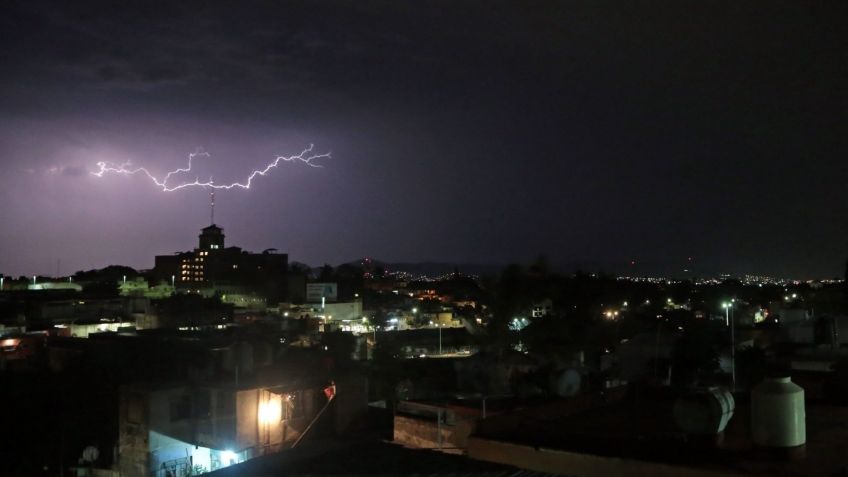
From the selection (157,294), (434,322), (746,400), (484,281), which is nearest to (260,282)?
(157,294)

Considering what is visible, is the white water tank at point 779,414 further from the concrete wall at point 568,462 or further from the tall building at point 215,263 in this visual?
the tall building at point 215,263

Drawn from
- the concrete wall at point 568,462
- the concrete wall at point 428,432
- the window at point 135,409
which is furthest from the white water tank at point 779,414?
the window at point 135,409

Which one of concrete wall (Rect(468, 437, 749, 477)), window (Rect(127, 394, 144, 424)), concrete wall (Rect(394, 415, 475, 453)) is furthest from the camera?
window (Rect(127, 394, 144, 424))

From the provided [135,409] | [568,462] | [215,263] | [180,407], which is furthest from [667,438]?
[215,263]

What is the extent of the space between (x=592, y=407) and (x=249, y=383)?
31.6ft

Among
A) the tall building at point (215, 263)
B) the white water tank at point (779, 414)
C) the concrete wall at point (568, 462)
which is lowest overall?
the concrete wall at point (568, 462)

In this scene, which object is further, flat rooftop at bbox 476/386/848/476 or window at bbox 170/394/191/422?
window at bbox 170/394/191/422

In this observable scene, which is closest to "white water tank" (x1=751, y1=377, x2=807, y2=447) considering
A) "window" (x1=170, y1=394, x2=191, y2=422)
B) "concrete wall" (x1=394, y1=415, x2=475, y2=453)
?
"concrete wall" (x1=394, y1=415, x2=475, y2=453)

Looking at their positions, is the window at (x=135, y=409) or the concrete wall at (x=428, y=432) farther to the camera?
the window at (x=135, y=409)

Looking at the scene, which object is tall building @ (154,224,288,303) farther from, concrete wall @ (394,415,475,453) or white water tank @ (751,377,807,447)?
white water tank @ (751,377,807,447)

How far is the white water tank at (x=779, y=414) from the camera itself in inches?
150

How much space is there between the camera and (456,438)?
8977mm

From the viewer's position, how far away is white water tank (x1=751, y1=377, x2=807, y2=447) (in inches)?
150

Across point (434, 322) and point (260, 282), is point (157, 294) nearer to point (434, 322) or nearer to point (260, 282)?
point (260, 282)
